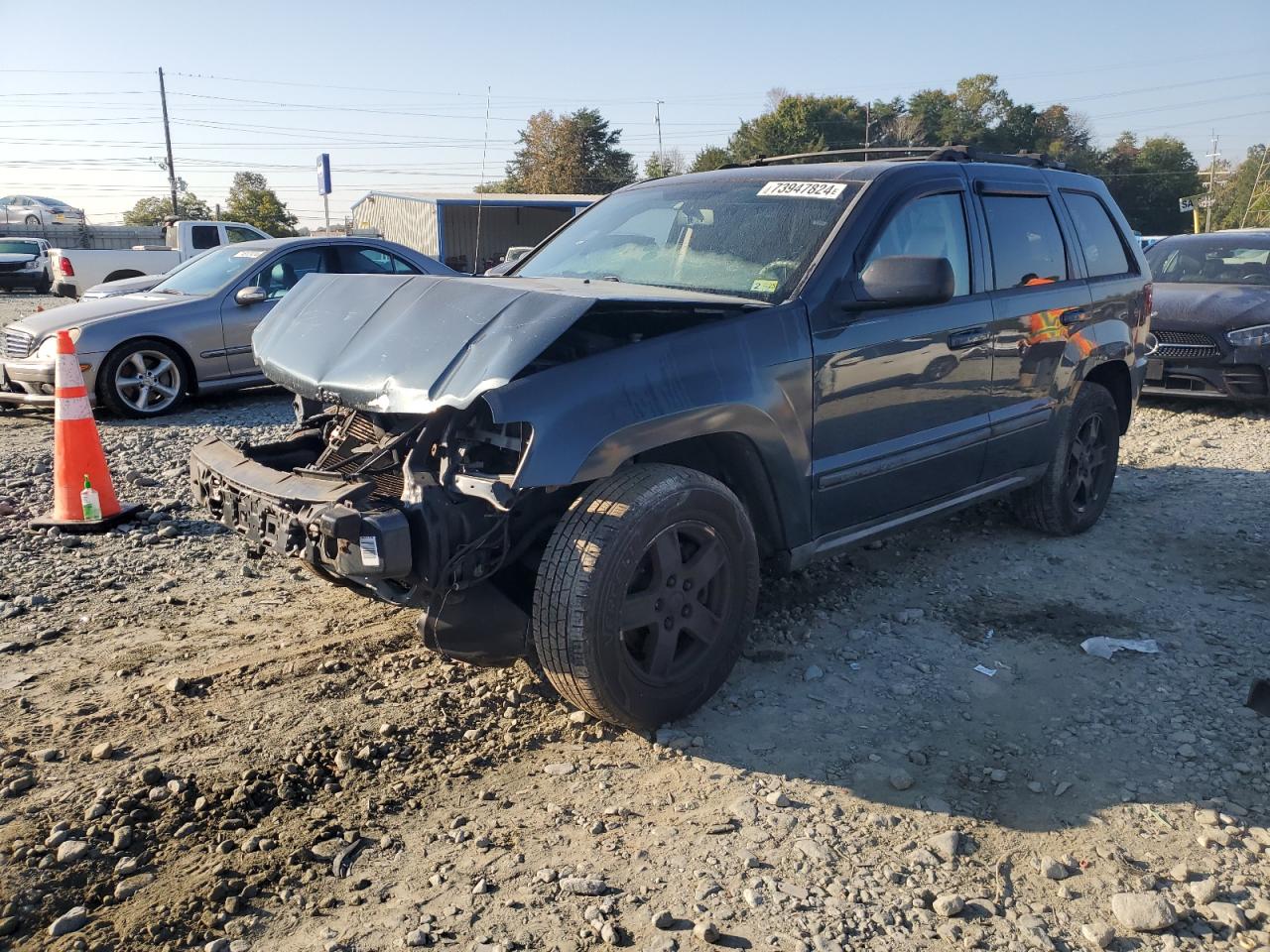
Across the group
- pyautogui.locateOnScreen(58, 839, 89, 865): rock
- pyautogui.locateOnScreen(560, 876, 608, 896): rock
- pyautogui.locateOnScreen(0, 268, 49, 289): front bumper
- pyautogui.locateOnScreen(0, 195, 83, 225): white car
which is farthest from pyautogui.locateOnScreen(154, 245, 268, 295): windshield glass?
pyautogui.locateOnScreen(0, 195, 83, 225): white car

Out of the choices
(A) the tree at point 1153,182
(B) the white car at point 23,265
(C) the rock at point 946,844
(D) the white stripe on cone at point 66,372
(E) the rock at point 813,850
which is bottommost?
(C) the rock at point 946,844

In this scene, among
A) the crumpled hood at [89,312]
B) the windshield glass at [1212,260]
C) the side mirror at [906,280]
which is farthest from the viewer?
the windshield glass at [1212,260]

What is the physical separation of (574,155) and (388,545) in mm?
65625

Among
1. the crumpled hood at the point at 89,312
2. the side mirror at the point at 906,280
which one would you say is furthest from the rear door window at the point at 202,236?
the side mirror at the point at 906,280

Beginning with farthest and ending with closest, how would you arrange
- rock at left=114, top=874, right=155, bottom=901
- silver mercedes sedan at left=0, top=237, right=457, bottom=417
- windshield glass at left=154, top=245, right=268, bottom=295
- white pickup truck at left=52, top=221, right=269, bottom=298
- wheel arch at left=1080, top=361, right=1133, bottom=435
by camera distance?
white pickup truck at left=52, top=221, right=269, bottom=298
windshield glass at left=154, top=245, right=268, bottom=295
silver mercedes sedan at left=0, top=237, right=457, bottom=417
wheel arch at left=1080, top=361, right=1133, bottom=435
rock at left=114, top=874, right=155, bottom=901

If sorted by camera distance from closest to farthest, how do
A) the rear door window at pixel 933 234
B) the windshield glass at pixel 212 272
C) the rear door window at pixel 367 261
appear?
the rear door window at pixel 933 234
the windshield glass at pixel 212 272
the rear door window at pixel 367 261

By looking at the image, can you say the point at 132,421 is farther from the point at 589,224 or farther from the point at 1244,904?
the point at 1244,904

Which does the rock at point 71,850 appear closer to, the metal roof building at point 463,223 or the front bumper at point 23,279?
the front bumper at point 23,279

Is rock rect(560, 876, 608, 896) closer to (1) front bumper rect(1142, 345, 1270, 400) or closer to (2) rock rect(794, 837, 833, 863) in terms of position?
(2) rock rect(794, 837, 833, 863)

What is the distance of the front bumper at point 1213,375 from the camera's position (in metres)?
8.71

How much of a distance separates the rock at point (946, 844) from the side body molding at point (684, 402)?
1.26 metres

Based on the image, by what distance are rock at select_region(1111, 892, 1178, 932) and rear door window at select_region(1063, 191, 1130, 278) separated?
3.72 meters

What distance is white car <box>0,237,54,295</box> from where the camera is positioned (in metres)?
26.6

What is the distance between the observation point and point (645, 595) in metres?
3.24
